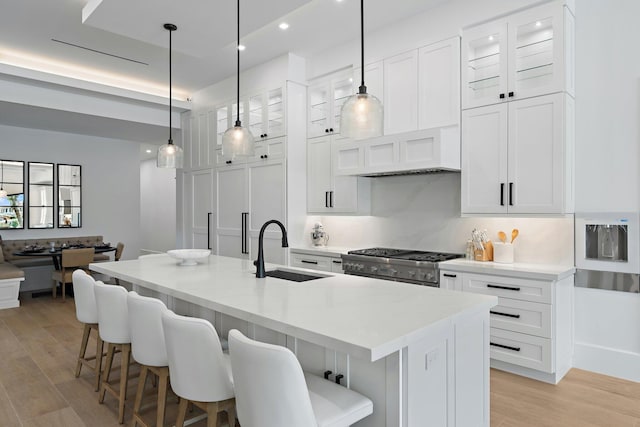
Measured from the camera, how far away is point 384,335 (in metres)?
1.45

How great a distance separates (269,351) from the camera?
137 cm

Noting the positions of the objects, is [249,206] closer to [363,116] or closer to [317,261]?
[317,261]

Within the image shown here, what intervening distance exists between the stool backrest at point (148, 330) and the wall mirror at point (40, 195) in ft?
21.4

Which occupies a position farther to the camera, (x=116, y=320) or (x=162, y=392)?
(x=116, y=320)

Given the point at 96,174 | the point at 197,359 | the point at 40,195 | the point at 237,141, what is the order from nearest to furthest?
1. the point at 197,359
2. the point at 237,141
3. the point at 40,195
4. the point at 96,174

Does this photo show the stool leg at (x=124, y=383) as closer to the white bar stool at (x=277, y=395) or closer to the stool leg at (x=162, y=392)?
the stool leg at (x=162, y=392)

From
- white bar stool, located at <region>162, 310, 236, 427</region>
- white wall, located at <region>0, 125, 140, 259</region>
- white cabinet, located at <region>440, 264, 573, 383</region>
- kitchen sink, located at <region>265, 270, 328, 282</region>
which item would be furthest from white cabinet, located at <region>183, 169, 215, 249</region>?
white bar stool, located at <region>162, 310, 236, 427</region>

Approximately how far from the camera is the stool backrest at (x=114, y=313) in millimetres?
2484

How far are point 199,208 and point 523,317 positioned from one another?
15.6ft

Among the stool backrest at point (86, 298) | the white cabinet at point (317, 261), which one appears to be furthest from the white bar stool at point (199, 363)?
the white cabinet at point (317, 261)

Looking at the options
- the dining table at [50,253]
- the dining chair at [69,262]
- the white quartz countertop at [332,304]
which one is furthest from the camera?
the dining chair at [69,262]

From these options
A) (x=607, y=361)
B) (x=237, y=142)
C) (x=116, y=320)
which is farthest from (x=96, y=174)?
(x=607, y=361)

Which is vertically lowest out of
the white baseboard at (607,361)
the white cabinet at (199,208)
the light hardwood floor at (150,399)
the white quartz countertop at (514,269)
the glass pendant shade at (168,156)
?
the light hardwood floor at (150,399)

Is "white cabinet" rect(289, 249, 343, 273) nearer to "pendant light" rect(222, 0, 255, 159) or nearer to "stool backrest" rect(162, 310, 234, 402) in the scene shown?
"pendant light" rect(222, 0, 255, 159)
